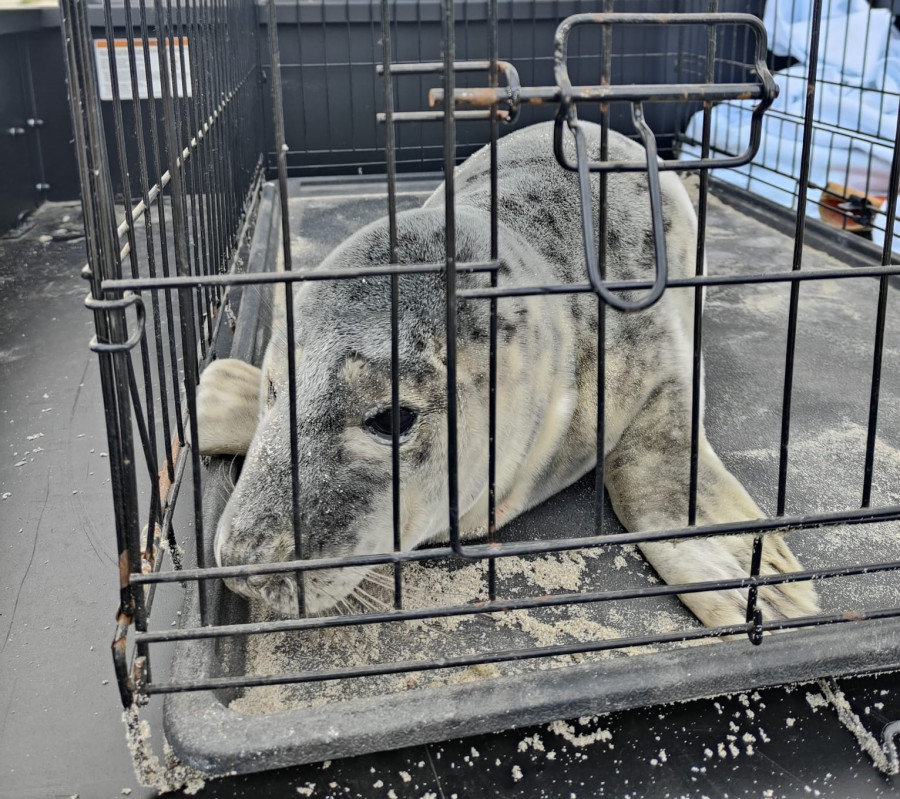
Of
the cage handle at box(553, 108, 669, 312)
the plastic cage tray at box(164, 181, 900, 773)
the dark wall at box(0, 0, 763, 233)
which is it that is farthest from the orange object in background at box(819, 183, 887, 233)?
the cage handle at box(553, 108, 669, 312)

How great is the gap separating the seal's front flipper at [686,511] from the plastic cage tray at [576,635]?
54 mm

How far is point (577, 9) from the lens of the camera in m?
4.61

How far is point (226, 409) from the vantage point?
2.05 metres

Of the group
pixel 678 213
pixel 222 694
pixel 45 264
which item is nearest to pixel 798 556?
pixel 678 213

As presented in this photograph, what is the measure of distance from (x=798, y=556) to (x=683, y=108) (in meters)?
3.70

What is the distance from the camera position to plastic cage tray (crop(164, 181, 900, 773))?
4.26 feet

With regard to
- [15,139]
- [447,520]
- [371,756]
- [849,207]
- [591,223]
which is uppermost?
[591,223]

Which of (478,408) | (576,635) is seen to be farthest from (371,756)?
(478,408)

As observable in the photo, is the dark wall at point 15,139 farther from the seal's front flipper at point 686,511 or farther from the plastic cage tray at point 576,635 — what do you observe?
the seal's front flipper at point 686,511

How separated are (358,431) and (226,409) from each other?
637 millimetres

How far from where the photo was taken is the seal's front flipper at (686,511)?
1617 millimetres

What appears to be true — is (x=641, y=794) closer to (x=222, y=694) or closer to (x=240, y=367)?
(x=222, y=694)

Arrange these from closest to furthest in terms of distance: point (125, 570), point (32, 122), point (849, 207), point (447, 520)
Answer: point (125, 570)
point (447, 520)
point (849, 207)
point (32, 122)

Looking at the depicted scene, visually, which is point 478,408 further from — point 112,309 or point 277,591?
point 112,309
